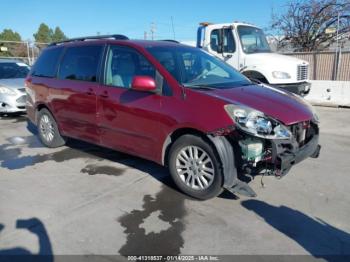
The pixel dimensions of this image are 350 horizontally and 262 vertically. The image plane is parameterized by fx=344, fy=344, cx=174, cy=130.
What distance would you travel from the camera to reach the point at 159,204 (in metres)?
3.99

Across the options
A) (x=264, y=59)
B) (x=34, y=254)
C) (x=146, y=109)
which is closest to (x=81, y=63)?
(x=146, y=109)

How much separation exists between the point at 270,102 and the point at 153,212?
72.9 inches

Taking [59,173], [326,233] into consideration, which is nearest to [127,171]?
[59,173]

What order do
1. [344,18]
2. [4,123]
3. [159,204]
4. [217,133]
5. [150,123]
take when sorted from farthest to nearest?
[344,18] < [4,123] < [150,123] < [159,204] < [217,133]

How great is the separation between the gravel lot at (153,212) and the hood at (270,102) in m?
0.97

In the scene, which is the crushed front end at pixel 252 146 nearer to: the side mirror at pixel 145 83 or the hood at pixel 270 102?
the hood at pixel 270 102

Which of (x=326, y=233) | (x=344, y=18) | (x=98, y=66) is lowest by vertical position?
(x=326, y=233)

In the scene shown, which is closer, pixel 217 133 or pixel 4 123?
pixel 217 133

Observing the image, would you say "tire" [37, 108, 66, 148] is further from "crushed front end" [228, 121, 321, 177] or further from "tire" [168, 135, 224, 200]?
"crushed front end" [228, 121, 321, 177]

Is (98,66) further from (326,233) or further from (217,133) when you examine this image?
(326,233)

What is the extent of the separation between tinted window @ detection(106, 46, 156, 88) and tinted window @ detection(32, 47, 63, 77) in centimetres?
148

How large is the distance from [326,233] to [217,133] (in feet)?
4.74

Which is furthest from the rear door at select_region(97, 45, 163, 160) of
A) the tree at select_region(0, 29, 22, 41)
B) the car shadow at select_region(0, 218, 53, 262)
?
the tree at select_region(0, 29, 22, 41)

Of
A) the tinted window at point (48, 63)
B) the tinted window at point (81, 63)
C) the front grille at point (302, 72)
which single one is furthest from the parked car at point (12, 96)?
the front grille at point (302, 72)
